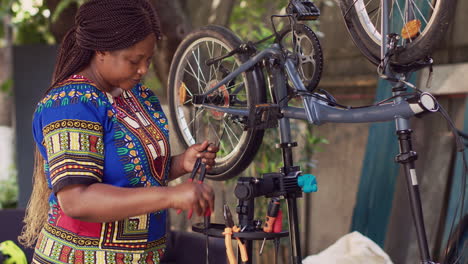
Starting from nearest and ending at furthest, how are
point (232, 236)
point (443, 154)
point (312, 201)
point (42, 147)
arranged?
point (232, 236) → point (42, 147) → point (443, 154) → point (312, 201)

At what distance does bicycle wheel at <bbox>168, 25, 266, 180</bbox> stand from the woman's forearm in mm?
545

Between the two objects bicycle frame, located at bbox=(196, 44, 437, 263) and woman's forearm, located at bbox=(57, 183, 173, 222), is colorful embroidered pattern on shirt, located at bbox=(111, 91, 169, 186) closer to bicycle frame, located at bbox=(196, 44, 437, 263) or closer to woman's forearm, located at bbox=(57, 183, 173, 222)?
woman's forearm, located at bbox=(57, 183, 173, 222)

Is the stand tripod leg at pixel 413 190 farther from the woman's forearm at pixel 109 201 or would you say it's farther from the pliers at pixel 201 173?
the woman's forearm at pixel 109 201

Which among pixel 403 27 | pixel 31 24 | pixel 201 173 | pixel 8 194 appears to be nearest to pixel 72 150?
pixel 201 173

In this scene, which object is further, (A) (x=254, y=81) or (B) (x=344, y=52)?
(B) (x=344, y=52)

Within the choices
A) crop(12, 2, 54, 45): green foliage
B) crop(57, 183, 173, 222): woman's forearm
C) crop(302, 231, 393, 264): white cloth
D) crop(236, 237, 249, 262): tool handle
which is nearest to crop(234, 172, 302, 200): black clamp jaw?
crop(236, 237, 249, 262): tool handle

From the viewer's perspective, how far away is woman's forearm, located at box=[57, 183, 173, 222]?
1255mm

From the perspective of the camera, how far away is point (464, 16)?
288cm

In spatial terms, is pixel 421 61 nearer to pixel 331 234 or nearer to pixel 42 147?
pixel 42 147

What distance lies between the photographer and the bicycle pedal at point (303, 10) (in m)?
1.65

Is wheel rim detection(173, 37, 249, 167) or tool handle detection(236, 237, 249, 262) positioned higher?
wheel rim detection(173, 37, 249, 167)

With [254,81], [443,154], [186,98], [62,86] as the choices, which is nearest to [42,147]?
[62,86]

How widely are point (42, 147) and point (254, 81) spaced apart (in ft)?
2.04

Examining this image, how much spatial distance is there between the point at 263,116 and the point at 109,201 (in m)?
0.46
